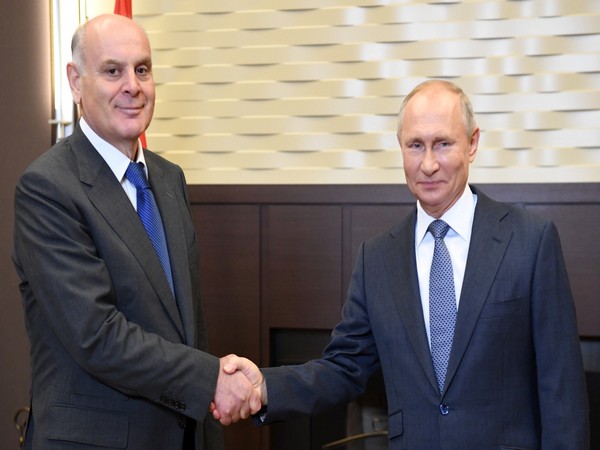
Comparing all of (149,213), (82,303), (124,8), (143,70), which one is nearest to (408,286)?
(149,213)

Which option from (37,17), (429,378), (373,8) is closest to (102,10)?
(37,17)

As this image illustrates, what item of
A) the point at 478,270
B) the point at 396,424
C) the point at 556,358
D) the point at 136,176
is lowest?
the point at 396,424

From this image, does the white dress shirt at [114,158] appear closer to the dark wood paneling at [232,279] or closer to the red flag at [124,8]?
the red flag at [124,8]

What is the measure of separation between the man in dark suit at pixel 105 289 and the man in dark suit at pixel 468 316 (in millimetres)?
585

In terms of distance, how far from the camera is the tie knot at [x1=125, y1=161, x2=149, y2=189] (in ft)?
8.54

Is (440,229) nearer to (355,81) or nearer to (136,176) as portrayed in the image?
(136,176)

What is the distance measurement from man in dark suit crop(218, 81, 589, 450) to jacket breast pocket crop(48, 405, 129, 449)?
0.76 meters

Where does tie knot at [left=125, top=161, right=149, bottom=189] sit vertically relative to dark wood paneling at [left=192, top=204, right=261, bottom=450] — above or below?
above

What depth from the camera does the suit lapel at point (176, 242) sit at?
101 inches

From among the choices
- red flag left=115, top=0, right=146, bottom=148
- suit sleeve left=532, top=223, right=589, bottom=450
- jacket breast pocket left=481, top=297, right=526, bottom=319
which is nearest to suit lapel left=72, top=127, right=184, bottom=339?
jacket breast pocket left=481, top=297, right=526, bottom=319

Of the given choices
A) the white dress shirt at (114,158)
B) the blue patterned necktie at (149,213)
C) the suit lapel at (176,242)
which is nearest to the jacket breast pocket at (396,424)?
the suit lapel at (176,242)

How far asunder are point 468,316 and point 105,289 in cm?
98

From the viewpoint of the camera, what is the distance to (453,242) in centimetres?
252

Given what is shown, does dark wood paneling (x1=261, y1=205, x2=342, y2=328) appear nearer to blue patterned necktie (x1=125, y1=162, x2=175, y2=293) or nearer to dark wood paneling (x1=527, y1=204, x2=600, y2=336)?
dark wood paneling (x1=527, y1=204, x2=600, y2=336)
